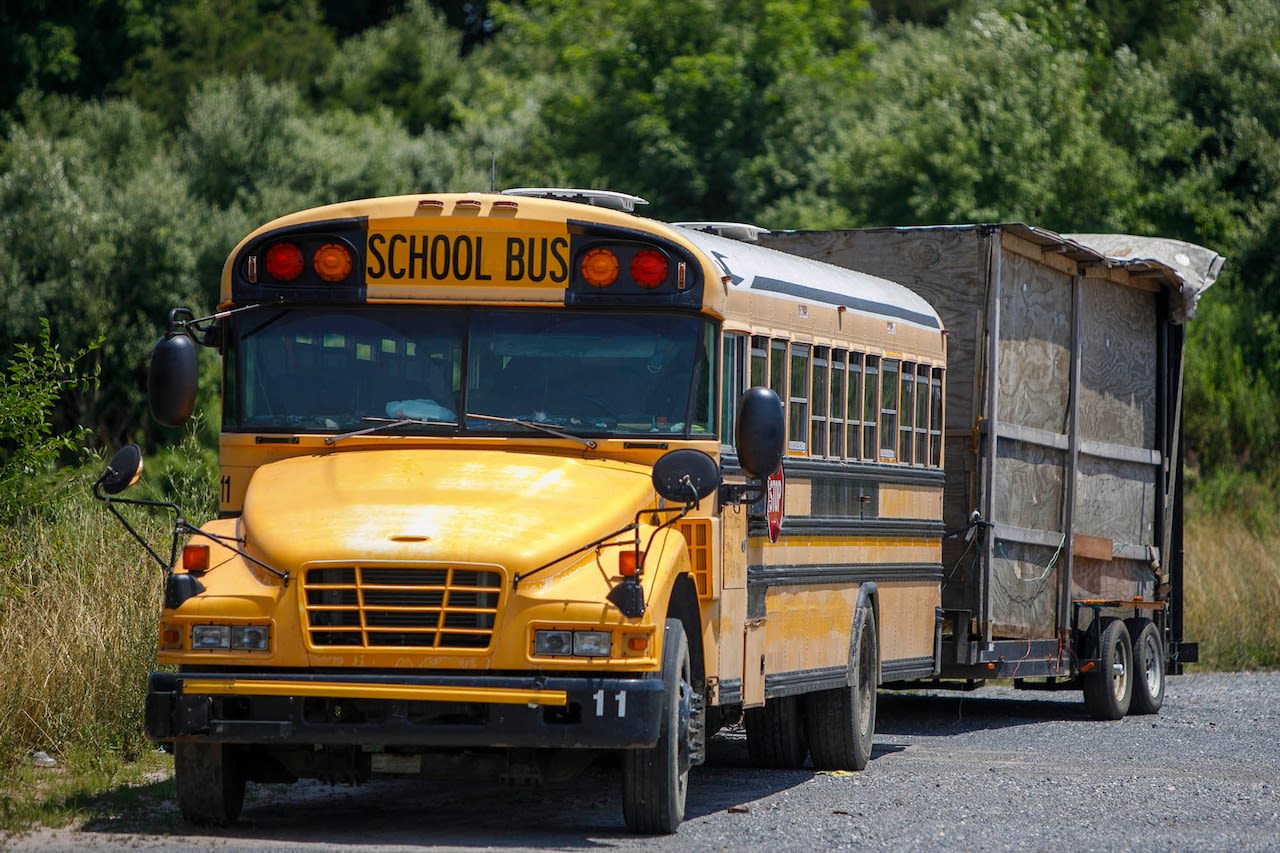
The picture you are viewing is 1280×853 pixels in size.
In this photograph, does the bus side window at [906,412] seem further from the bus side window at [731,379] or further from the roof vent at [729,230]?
the bus side window at [731,379]

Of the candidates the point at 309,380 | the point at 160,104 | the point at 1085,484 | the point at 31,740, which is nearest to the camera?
the point at 309,380

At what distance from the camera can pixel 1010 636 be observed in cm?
1466

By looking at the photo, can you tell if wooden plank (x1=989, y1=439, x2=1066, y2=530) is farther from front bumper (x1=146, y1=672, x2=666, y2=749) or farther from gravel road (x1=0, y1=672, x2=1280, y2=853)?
front bumper (x1=146, y1=672, x2=666, y2=749)

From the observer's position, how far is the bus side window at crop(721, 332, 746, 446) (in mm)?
9664

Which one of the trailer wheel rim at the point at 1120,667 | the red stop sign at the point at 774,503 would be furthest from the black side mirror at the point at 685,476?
the trailer wheel rim at the point at 1120,667

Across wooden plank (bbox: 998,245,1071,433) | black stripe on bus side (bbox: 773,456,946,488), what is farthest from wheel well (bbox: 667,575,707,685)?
wooden plank (bbox: 998,245,1071,433)

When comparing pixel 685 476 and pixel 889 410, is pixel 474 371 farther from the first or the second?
pixel 889 410

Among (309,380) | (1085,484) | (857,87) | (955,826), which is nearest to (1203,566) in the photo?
(1085,484)

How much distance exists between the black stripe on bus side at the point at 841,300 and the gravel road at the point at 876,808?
247cm

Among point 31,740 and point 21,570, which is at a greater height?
point 21,570

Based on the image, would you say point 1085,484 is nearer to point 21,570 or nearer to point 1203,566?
point 1203,566

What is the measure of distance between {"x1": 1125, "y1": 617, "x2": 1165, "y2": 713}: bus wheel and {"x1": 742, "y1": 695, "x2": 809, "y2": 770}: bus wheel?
17.4 ft

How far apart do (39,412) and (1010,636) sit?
21.1 ft

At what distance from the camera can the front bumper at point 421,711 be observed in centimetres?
826
